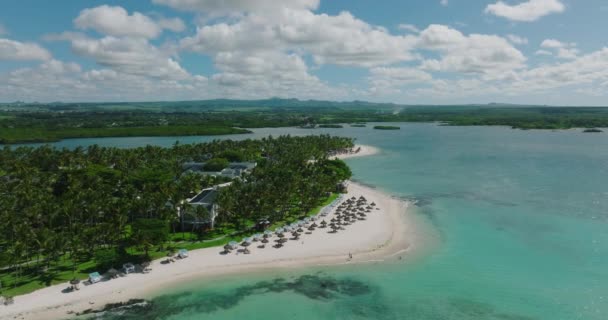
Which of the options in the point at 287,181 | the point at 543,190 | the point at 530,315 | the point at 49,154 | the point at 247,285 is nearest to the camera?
the point at 530,315

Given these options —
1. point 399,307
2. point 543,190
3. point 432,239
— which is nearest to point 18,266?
point 399,307

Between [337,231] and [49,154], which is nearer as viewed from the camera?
[337,231]

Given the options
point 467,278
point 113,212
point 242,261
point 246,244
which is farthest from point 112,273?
point 467,278

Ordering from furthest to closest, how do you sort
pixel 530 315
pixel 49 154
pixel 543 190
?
pixel 49 154 < pixel 543 190 < pixel 530 315

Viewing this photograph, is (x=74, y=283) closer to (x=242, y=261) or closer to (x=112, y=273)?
(x=112, y=273)

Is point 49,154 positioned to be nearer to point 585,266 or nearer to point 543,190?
point 585,266

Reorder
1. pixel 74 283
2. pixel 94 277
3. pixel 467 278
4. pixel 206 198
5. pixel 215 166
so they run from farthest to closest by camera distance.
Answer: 1. pixel 215 166
2. pixel 206 198
3. pixel 467 278
4. pixel 94 277
5. pixel 74 283

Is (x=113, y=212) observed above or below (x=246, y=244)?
above

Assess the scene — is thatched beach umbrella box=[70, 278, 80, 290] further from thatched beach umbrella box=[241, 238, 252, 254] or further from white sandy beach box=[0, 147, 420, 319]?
thatched beach umbrella box=[241, 238, 252, 254]
